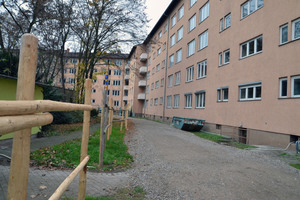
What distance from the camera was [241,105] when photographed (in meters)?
14.7

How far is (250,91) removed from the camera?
14.2 m

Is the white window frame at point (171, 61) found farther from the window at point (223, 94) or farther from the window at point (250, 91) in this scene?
the window at point (250, 91)

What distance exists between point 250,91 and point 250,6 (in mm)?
5575

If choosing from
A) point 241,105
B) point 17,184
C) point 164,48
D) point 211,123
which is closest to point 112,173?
point 17,184

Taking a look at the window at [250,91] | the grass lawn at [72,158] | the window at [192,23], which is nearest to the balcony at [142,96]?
the window at [192,23]

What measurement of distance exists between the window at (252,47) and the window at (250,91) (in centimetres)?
199

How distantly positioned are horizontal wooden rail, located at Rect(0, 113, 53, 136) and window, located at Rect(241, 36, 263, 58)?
14.3 m

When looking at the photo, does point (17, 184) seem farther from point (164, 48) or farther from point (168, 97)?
point (164, 48)

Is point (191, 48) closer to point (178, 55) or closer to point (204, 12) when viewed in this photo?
point (204, 12)

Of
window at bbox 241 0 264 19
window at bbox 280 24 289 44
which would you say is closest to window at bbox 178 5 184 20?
window at bbox 241 0 264 19

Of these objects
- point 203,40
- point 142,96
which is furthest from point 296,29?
point 142,96

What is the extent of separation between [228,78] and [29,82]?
16.4 meters

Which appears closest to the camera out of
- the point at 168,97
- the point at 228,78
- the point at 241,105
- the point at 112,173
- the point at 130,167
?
the point at 112,173

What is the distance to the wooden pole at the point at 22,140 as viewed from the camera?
1371 mm
